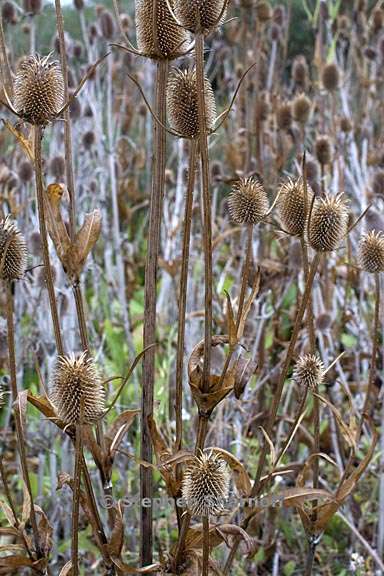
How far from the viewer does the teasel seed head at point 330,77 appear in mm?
2982

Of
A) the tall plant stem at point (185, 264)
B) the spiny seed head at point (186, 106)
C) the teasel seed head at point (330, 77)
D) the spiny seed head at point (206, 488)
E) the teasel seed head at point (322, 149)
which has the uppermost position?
the teasel seed head at point (330, 77)

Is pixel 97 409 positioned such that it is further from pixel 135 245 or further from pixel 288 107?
pixel 135 245

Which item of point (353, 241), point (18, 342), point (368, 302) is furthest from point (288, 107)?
point (18, 342)

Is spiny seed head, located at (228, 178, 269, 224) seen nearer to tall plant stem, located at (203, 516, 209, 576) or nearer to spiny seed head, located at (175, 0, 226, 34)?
spiny seed head, located at (175, 0, 226, 34)

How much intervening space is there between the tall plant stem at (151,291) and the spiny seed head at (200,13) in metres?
0.13

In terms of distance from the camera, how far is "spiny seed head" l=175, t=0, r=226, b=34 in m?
1.11

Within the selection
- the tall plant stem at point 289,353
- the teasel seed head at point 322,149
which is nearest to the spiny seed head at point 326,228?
the tall plant stem at point 289,353

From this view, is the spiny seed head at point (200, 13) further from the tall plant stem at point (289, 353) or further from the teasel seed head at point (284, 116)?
the teasel seed head at point (284, 116)

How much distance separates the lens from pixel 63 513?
232 centimetres

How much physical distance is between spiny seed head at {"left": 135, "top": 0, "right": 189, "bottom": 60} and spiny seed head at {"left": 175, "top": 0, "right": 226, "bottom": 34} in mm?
73

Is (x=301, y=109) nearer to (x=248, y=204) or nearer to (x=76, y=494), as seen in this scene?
(x=248, y=204)

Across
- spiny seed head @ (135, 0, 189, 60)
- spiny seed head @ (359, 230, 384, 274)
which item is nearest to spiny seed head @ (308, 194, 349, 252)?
spiny seed head @ (359, 230, 384, 274)

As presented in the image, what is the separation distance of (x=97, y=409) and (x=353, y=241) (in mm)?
2305

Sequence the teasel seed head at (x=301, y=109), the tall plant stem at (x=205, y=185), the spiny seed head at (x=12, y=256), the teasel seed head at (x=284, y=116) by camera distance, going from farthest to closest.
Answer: the teasel seed head at (x=284, y=116), the teasel seed head at (x=301, y=109), the spiny seed head at (x=12, y=256), the tall plant stem at (x=205, y=185)
